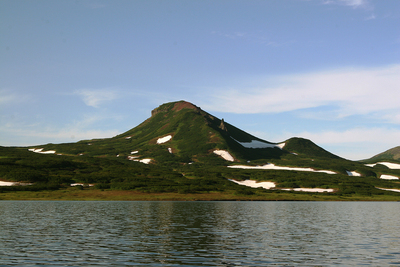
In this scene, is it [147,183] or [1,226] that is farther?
[147,183]

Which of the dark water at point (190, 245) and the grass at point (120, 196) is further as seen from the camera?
the grass at point (120, 196)

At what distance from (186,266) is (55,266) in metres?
9.90

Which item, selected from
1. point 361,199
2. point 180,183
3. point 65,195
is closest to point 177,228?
point 65,195

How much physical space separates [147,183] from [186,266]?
158784mm

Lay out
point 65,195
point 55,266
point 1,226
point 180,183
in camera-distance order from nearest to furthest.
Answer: point 55,266
point 1,226
point 65,195
point 180,183

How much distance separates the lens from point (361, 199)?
184875 millimetres

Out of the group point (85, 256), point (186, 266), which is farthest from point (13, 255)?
point (186, 266)

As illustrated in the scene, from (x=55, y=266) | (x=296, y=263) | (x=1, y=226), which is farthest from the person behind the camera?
A: (x=1, y=226)

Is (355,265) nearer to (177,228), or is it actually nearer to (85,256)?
(85,256)

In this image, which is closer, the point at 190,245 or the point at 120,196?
the point at 190,245

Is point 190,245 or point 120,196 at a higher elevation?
point 190,245

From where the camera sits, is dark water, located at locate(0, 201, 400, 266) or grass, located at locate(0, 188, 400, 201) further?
grass, located at locate(0, 188, 400, 201)

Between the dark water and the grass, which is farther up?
the dark water

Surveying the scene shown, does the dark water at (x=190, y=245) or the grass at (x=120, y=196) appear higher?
the dark water at (x=190, y=245)
